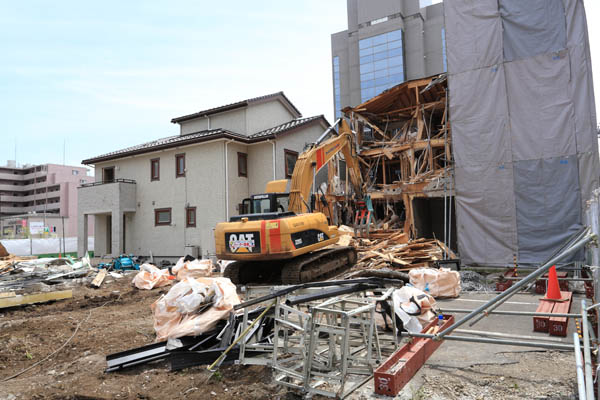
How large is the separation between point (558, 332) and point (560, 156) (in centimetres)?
816

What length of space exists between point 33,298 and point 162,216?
10.9 meters

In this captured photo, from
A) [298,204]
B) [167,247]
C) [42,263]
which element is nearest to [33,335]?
[298,204]

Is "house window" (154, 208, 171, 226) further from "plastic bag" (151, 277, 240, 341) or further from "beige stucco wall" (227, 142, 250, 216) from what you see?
"plastic bag" (151, 277, 240, 341)

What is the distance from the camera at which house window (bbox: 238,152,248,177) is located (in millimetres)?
20062

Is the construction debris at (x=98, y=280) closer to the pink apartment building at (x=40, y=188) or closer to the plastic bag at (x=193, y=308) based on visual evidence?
the plastic bag at (x=193, y=308)

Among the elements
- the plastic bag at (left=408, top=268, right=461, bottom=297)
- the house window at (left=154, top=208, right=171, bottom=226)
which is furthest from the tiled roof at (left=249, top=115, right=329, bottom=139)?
the plastic bag at (left=408, top=268, right=461, bottom=297)

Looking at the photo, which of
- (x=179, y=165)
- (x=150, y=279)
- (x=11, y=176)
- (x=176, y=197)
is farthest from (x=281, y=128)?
(x=11, y=176)

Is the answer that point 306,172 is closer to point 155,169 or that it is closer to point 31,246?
point 155,169

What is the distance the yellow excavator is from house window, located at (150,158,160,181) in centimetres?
1208

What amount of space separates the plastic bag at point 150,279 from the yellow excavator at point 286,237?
3.88 metres

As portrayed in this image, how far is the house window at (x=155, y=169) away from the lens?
70.9 ft

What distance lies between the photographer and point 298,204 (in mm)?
10109

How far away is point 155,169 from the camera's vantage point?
71.4 feet

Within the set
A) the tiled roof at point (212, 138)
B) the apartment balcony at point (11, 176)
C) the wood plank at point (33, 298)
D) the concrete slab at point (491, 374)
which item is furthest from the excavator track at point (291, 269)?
the apartment balcony at point (11, 176)
